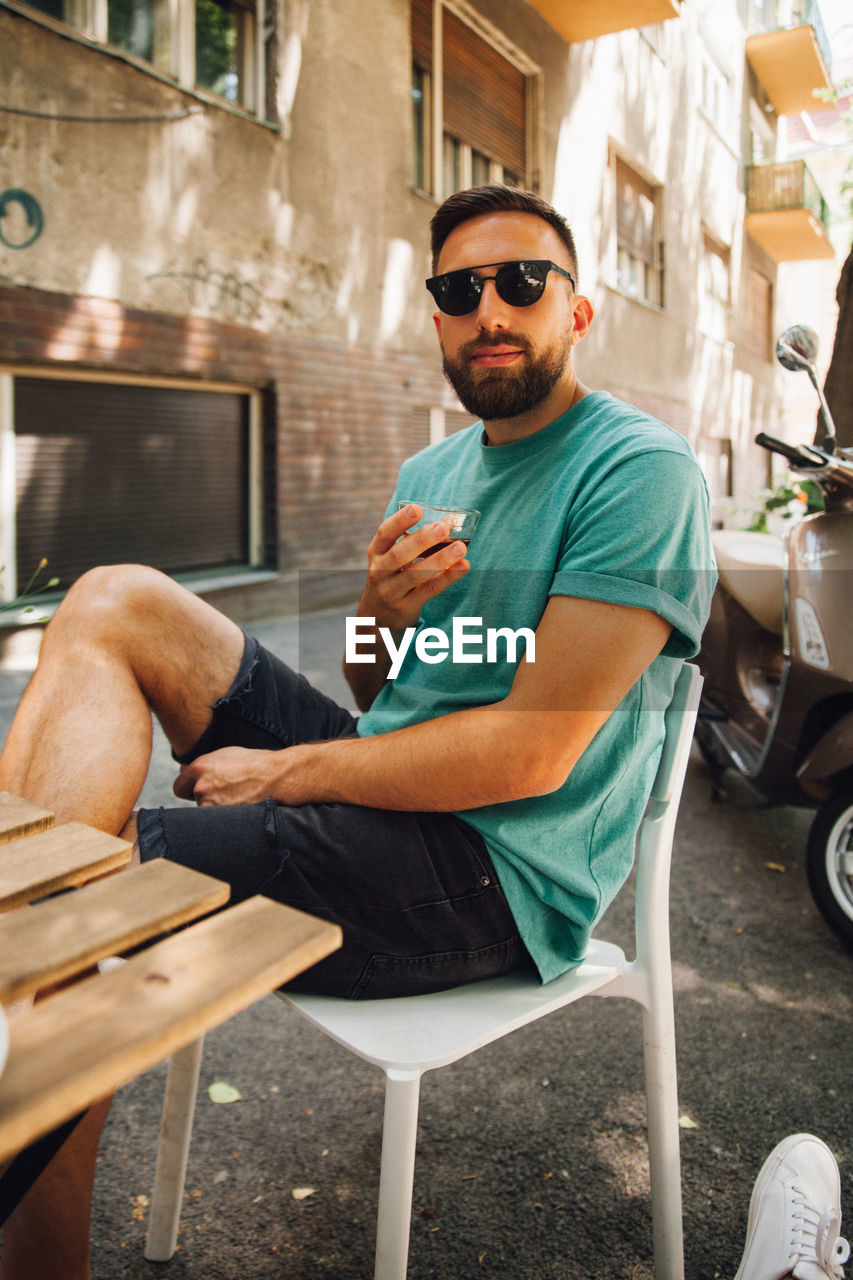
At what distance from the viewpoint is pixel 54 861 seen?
988 mm

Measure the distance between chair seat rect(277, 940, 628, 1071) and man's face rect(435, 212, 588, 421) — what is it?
41.5 inches

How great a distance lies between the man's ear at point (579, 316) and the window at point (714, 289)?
55.0 feet

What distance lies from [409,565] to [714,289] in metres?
18.8

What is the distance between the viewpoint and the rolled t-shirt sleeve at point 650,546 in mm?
1444

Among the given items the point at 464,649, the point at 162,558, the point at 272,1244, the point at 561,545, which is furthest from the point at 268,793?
the point at 162,558

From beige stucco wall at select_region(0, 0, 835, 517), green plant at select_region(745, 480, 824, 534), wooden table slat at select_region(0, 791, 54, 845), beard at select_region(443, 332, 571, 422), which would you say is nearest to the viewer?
wooden table slat at select_region(0, 791, 54, 845)

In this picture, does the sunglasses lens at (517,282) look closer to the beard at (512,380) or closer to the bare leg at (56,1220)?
the beard at (512,380)

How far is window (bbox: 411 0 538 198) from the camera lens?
955 centimetres

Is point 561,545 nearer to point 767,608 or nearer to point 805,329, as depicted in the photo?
point 805,329

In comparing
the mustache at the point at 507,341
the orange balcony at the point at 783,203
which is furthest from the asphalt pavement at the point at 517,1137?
the orange balcony at the point at 783,203

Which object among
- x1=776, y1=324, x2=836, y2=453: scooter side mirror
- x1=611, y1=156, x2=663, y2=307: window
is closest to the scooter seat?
x1=776, y1=324, x2=836, y2=453: scooter side mirror

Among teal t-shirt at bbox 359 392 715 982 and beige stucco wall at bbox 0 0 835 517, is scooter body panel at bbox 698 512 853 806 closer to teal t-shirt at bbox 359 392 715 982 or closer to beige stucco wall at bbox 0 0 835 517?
teal t-shirt at bbox 359 392 715 982

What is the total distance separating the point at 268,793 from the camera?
166 centimetres

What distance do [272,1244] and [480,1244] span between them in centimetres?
39
